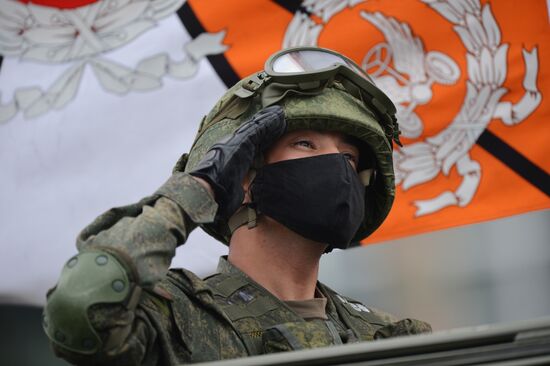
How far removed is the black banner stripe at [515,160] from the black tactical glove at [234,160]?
2.30 meters

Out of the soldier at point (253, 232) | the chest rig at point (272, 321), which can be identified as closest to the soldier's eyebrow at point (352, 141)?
the soldier at point (253, 232)

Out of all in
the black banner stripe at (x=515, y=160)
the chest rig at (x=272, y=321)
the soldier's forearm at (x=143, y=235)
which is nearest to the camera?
the soldier's forearm at (x=143, y=235)

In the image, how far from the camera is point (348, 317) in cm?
520

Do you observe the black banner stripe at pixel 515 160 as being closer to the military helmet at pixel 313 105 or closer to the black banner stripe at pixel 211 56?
the black banner stripe at pixel 211 56

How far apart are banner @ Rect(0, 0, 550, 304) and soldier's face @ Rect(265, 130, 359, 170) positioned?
1921 mm

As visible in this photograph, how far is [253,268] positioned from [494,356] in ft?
5.58

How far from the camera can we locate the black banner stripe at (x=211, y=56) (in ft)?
24.8

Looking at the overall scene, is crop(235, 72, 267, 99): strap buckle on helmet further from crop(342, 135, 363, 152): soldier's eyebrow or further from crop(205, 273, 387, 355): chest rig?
crop(205, 273, 387, 355): chest rig

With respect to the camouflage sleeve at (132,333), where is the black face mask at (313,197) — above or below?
below

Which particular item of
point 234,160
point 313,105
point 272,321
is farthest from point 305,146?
point 272,321

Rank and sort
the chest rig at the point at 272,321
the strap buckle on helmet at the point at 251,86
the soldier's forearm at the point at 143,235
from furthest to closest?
the strap buckle on helmet at the point at 251,86, the chest rig at the point at 272,321, the soldier's forearm at the point at 143,235

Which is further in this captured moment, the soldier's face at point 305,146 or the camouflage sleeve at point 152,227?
the soldier's face at point 305,146

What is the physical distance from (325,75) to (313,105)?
0.65 feet

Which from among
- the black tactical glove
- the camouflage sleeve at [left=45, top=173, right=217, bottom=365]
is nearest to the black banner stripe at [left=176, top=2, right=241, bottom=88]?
the black tactical glove
